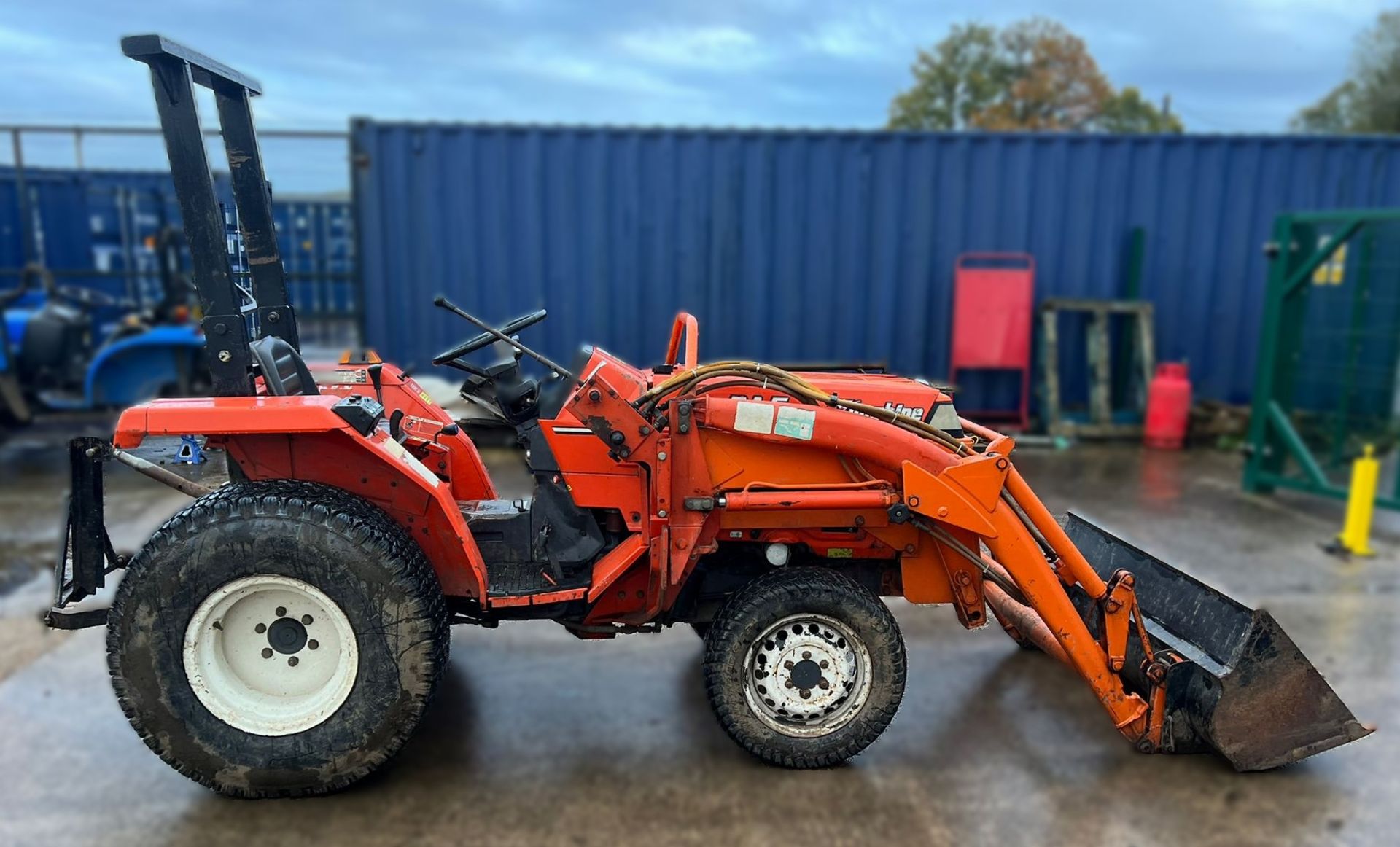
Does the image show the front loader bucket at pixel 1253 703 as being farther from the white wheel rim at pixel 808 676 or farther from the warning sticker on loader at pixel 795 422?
the warning sticker on loader at pixel 795 422

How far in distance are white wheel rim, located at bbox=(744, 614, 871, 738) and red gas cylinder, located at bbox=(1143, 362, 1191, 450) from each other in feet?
21.8

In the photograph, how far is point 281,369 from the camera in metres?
2.98

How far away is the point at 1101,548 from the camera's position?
3.87 metres

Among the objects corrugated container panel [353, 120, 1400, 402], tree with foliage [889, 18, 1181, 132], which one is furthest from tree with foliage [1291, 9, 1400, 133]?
corrugated container panel [353, 120, 1400, 402]

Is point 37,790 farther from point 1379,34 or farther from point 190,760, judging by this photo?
point 1379,34

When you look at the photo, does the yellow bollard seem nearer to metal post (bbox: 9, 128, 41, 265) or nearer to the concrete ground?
the concrete ground

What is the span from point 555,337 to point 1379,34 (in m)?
32.5

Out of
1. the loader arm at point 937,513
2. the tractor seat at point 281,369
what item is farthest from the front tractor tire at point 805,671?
the tractor seat at point 281,369

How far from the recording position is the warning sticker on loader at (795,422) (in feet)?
9.63

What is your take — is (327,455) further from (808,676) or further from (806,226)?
(806,226)

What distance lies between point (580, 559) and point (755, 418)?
0.78 meters

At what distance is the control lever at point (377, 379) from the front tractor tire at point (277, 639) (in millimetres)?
861

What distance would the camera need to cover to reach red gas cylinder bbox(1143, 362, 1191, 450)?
8.48 meters

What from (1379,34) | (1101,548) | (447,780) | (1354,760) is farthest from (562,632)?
(1379,34)
